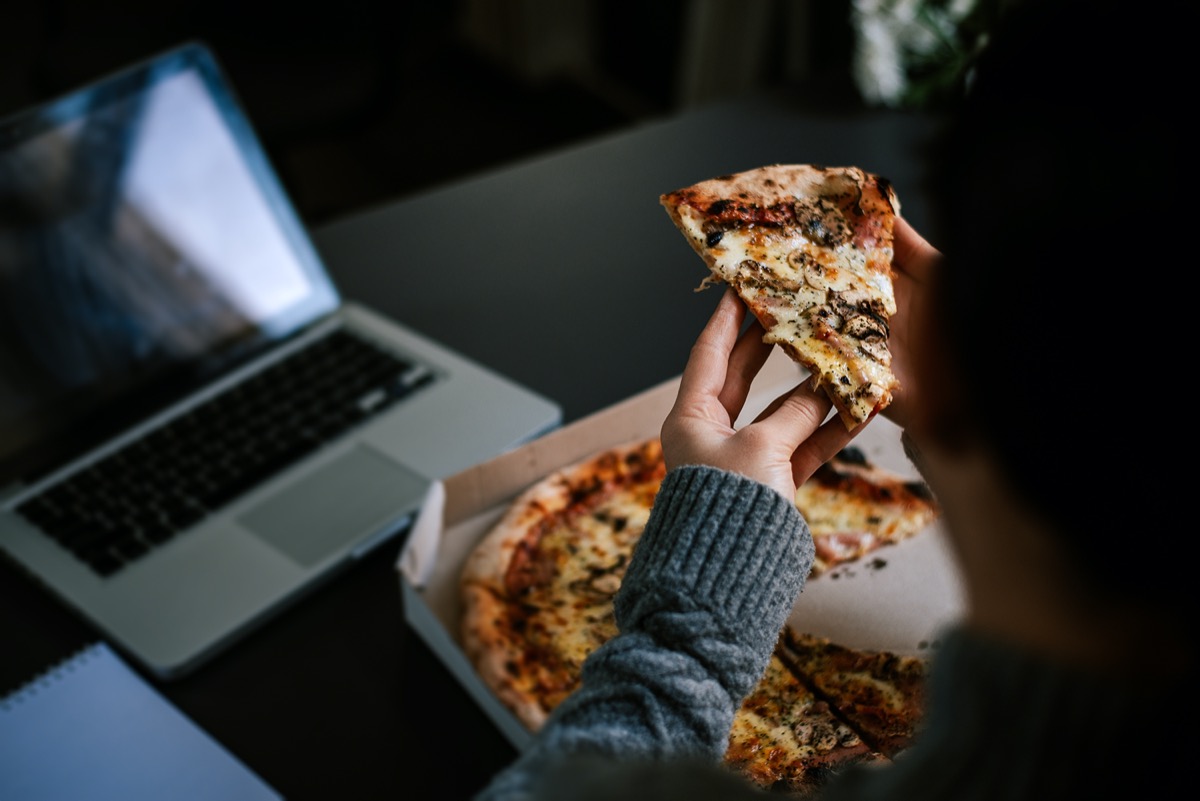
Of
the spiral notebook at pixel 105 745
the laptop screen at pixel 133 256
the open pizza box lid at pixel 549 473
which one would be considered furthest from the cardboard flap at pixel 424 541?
the laptop screen at pixel 133 256

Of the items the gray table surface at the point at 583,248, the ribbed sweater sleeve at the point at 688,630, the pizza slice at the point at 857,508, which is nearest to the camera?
the ribbed sweater sleeve at the point at 688,630

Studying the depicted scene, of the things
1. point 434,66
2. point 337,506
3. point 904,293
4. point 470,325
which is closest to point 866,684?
point 904,293

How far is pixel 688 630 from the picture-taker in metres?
0.54

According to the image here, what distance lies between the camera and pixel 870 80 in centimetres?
143

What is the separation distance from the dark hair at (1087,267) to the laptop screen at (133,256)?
35.0 inches

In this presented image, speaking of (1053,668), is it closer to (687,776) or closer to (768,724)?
(687,776)

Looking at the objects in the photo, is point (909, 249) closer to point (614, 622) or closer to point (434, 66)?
point (614, 622)

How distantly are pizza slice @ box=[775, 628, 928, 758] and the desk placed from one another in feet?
0.80

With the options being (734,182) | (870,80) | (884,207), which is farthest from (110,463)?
(870,80)

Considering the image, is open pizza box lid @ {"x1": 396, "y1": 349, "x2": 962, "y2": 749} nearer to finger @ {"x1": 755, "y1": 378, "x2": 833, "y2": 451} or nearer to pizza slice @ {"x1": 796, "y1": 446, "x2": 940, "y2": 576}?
pizza slice @ {"x1": 796, "y1": 446, "x2": 940, "y2": 576}

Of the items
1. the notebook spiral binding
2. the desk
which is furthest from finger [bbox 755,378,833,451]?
the notebook spiral binding

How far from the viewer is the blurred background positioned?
1953mm

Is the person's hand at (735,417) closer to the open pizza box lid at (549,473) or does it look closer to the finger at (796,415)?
the finger at (796,415)

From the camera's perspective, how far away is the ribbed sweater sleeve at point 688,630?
53 centimetres
